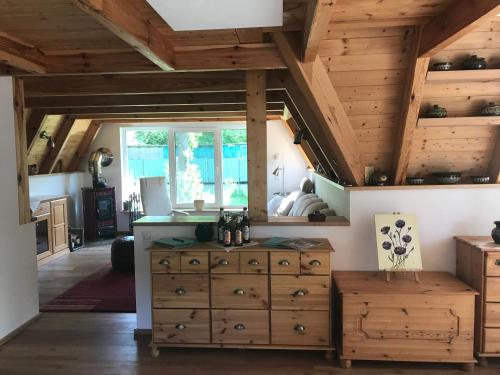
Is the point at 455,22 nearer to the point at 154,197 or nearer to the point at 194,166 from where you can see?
the point at 154,197

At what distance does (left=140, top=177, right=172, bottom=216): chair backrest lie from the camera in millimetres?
6004

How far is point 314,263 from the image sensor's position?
292 centimetres

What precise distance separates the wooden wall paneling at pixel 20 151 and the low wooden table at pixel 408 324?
277 cm

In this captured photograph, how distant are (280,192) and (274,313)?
4.46 m

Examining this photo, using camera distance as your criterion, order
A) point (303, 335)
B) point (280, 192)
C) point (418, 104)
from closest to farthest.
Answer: point (418, 104), point (303, 335), point (280, 192)

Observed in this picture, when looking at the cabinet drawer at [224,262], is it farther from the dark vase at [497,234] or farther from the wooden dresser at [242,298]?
the dark vase at [497,234]

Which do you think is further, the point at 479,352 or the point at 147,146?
the point at 147,146

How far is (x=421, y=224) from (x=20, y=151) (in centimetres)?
345

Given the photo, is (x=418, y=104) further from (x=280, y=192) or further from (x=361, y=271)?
(x=280, y=192)

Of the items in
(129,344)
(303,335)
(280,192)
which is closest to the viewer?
(303,335)

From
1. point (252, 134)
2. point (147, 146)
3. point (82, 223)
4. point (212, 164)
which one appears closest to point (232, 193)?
point (212, 164)

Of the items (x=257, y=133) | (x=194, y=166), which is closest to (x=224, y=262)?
(x=257, y=133)

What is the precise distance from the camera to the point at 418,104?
2.75 metres

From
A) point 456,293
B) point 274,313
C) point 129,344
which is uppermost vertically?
point 456,293
